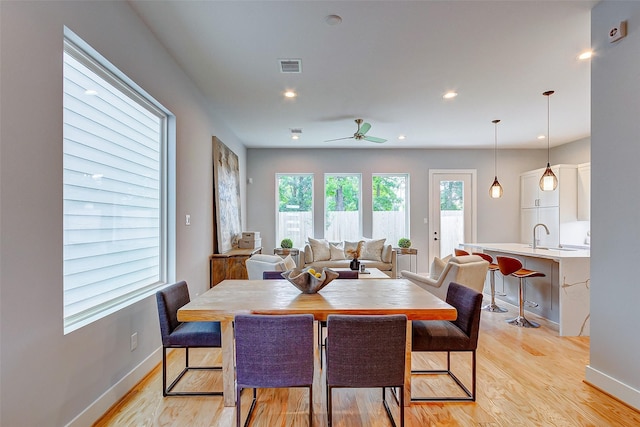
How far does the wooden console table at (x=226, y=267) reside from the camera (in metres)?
4.42

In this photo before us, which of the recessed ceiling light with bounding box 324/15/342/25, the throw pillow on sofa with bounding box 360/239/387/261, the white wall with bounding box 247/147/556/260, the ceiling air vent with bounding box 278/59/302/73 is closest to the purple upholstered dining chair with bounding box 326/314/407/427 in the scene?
the recessed ceiling light with bounding box 324/15/342/25

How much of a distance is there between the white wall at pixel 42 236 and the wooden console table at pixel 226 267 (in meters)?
1.98

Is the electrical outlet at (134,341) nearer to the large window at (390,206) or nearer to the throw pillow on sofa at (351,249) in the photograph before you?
the throw pillow on sofa at (351,249)

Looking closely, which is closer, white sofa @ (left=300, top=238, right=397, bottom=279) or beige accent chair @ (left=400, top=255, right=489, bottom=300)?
beige accent chair @ (left=400, top=255, right=489, bottom=300)

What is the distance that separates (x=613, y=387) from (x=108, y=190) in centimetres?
380

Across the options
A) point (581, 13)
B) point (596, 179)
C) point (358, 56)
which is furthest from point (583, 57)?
point (358, 56)

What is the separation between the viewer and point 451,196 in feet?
23.7

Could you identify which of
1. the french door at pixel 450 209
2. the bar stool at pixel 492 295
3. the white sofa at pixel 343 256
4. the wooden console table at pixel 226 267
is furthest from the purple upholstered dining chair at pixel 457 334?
the french door at pixel 450 209

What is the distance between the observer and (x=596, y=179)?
2.44 metres

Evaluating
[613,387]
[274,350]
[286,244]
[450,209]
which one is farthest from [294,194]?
[613,387]

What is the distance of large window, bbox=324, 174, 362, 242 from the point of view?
714 cm

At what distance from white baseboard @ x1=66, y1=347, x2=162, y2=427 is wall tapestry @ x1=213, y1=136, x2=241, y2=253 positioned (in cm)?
205

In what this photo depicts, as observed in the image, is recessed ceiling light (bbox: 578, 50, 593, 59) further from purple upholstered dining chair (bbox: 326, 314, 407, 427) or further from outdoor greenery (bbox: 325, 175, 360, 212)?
outdoor greenery (bbox: 325, 175, 360, 212)

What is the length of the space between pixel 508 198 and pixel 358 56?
5695 mm
